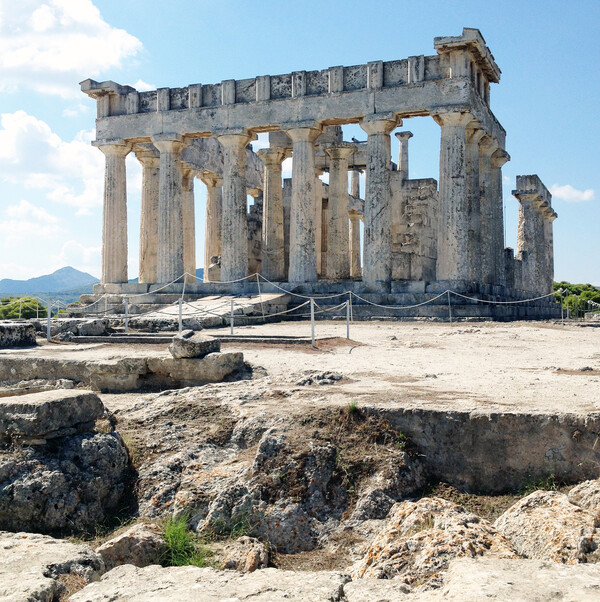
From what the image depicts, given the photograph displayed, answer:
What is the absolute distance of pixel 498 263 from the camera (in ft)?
97.9

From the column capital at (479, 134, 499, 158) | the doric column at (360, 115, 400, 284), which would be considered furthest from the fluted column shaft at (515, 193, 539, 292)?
the doric column at (360, 115, 400, 284)

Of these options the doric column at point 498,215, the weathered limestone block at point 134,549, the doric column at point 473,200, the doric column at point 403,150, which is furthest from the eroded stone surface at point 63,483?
the doric column at point 403,150

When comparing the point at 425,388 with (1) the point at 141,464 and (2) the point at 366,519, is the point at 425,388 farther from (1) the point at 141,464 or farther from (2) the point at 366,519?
(1) the point at 141,464

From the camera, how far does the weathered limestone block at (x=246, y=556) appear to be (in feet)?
17.7

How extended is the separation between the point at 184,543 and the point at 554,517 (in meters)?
2.97

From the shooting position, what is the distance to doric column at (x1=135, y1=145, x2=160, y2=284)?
31.6m

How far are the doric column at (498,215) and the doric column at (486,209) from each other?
0.28 metres

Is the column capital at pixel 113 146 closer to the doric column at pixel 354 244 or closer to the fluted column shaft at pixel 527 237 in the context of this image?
the doric column at pixel 354 244

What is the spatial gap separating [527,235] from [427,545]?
34.5 m

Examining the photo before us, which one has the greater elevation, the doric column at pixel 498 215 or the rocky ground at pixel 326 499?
the doric column at pixel 498 215

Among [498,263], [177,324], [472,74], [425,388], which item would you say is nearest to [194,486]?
[425,388]

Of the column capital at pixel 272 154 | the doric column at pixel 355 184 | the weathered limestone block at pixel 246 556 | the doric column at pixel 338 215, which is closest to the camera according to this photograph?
the weathered limestone block at pixel 246 556

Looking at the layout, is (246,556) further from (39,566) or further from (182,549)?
(39,566)

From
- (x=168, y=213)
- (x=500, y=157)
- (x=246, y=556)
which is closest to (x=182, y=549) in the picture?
(x=246, y=556)
